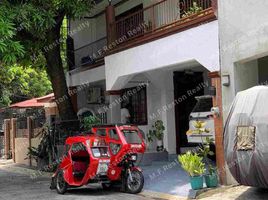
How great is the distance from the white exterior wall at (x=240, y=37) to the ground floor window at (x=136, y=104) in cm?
694

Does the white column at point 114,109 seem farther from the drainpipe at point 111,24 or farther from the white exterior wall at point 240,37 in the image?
the white exterior wall at point 240,37

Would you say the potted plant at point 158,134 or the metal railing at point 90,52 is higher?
the metal railing at point 90,52

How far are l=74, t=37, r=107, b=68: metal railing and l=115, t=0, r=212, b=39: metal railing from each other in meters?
1.93

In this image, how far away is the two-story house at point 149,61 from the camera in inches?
490

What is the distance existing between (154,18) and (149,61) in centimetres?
170

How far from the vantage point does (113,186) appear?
12.8 m

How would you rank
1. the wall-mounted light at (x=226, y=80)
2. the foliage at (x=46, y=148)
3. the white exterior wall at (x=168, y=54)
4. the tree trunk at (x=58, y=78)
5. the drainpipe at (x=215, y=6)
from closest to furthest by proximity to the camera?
the wall-mounted light at (x=226, y=80), the drainpipe at (x=215, y=6), the white exterior wall at (x=168, y=54), the tree trunk at (x=58, y=78), the foliage at (x=46, y=148)

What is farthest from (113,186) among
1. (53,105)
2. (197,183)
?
(53,105)

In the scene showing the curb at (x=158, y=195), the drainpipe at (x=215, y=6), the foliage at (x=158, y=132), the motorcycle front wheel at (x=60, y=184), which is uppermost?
the drainpipe at (x=215, y=6)

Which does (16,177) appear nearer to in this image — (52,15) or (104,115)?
(104,115)

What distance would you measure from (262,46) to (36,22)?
6.90 m

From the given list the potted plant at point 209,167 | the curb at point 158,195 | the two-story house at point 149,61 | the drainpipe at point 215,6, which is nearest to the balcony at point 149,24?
the two-story house at point 149,61

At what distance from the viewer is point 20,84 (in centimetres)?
3072

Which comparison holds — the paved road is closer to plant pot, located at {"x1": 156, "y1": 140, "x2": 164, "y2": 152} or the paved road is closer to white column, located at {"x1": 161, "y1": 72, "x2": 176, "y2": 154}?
plant pot, located at {"x1": 156, "y1": 140, "x2": 164, "y2": 152}
